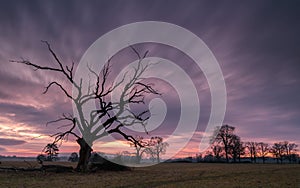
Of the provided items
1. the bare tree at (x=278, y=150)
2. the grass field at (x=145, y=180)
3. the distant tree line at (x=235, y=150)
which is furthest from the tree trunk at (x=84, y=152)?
the bare tree at (x=278, y=150)

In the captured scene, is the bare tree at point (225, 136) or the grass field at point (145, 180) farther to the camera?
the bare tree at point (225, 136)

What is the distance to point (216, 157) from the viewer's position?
310ft

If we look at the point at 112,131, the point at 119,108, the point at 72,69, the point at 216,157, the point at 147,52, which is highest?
the point at 147,52

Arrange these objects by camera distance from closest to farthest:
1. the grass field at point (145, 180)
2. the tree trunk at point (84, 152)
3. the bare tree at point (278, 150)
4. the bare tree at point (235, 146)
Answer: the grass field at point (145, 180), the tree trunk at point (84, 152), the bare tree at point (235, 146), the bare tree at point (278, 150)

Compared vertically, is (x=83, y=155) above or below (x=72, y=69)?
below

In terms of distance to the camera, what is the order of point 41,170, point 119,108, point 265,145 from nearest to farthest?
point 41,170 < point 119,108 < point 265,145

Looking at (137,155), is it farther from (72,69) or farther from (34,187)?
(34,187)

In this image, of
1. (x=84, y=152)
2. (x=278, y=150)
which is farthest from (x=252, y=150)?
(x=84, y=152)

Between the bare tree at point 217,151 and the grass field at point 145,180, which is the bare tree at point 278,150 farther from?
the grass field at point 145,180

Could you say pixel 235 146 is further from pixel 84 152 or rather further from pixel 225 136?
pixel 84 152

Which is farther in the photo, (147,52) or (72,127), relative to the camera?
(147,52)

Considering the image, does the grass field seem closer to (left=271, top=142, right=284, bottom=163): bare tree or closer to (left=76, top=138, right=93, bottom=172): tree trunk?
(left=76, top=138, right=93, bottom=172): tree trunk

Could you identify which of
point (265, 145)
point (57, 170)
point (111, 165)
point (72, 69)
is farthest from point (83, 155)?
point (265, 145)

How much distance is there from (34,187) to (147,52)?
1955 centimetres
